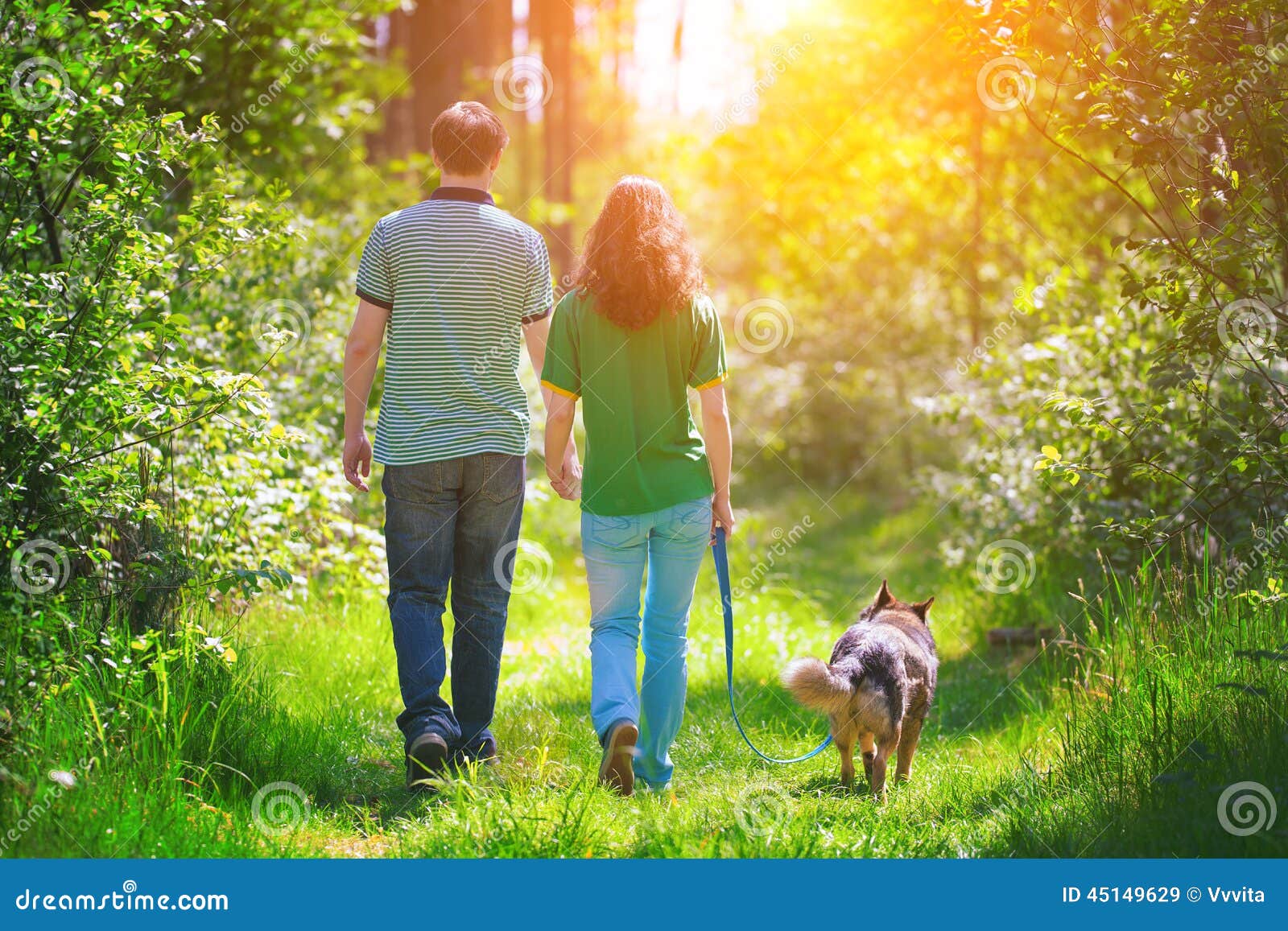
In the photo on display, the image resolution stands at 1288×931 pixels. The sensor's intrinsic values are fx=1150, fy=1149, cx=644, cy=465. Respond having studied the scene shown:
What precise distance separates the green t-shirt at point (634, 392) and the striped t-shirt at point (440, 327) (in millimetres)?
259

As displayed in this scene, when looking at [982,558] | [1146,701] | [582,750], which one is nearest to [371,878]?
[582,750]

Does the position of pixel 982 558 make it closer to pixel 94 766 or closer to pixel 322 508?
pixel 322 508

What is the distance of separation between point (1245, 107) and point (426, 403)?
119 inches

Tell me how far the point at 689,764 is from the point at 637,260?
2.05 meters

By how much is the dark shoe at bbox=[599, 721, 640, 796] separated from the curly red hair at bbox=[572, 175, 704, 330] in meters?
1.40

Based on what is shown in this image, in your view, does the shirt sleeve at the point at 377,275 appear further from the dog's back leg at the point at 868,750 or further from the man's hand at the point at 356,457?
the dog's back leg at the point at 868,750

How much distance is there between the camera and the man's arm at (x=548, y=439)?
4234mm

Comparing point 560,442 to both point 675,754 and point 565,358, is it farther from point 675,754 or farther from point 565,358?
point 675,754

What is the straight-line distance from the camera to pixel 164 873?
3.24 metres

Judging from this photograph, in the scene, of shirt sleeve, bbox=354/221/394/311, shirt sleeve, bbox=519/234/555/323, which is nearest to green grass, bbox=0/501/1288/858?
shirt sleeve, bbox=354/221/394/311

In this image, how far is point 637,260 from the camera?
3969 mm

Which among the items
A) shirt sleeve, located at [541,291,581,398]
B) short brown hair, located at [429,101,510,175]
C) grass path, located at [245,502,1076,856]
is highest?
short brown hair, located at [429,101,510,175]

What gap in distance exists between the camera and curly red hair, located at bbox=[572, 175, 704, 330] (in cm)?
399

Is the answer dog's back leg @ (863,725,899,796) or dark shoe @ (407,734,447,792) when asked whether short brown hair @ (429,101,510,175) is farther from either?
dog's back leg @ (863,725,899,796)
